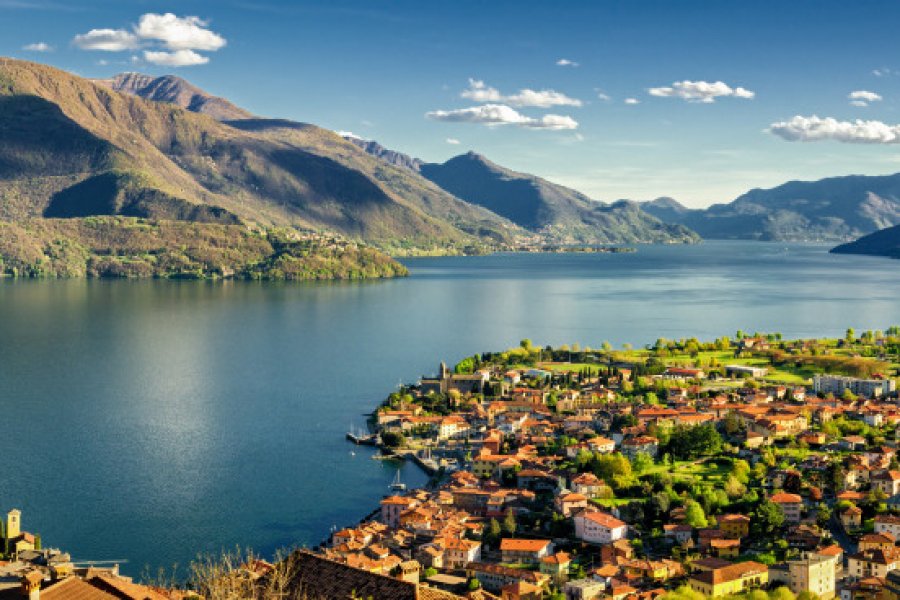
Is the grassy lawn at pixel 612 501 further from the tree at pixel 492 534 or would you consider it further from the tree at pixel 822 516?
the tree at pixel 822 516

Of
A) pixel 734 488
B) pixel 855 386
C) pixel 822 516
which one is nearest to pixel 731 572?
pixel 822 516

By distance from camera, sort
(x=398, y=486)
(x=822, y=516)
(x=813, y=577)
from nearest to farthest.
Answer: (x=813, y=577) → (x=822, y=516) → (x=398, y=486)

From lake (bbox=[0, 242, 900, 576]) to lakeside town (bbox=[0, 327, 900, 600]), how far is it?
15.3 feet

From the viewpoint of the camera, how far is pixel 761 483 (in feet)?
160

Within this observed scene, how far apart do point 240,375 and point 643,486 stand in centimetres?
4361

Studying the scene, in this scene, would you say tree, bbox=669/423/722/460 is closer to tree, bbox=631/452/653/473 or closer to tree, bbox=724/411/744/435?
tree, bbox=631/452/653/473

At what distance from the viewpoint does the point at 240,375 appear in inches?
3246

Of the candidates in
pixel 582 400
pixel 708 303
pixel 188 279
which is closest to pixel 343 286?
pixel 188 279

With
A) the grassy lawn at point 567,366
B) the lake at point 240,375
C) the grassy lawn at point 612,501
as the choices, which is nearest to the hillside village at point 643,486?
the grassy lawn at point 612,501

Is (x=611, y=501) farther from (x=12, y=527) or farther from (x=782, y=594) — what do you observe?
(x=12, y=527)

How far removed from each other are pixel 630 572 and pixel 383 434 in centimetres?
2525

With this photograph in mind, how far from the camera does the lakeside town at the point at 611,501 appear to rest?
30500mm

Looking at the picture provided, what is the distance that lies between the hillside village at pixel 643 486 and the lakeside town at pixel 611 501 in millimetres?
125

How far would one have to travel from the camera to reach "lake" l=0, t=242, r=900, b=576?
4466 centimetres
